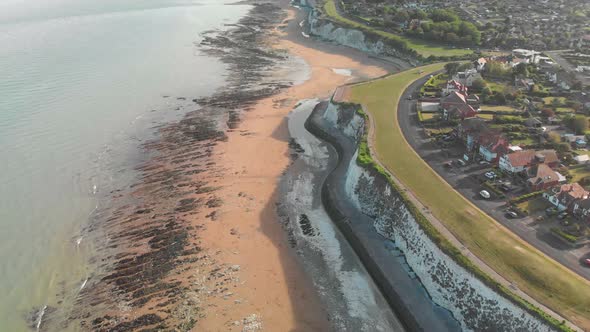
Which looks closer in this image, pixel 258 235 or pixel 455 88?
pixel 258 235

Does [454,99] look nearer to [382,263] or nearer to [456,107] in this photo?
[456,107]

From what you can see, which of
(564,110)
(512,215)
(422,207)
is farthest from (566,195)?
(564,110)

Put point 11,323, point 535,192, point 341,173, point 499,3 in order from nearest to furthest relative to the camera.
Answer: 1. point 11,323
2. point 535,192
3. point 341,173
4. point 499,3

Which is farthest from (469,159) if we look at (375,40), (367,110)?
(375,40)

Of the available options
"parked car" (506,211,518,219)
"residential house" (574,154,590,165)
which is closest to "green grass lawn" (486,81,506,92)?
"residential house" (574,154,590,165)

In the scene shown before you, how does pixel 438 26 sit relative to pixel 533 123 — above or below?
above

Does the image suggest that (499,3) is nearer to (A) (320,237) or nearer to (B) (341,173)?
(B) (341,173)

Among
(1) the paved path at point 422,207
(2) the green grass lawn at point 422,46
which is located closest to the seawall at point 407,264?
(1) the paved path at point 422,207

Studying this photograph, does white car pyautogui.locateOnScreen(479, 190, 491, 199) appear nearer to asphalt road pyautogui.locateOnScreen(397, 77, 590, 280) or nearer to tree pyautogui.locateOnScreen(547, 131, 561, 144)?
asphalt road pyautogui.locateOnScreen(397, 77, 590, 280)
